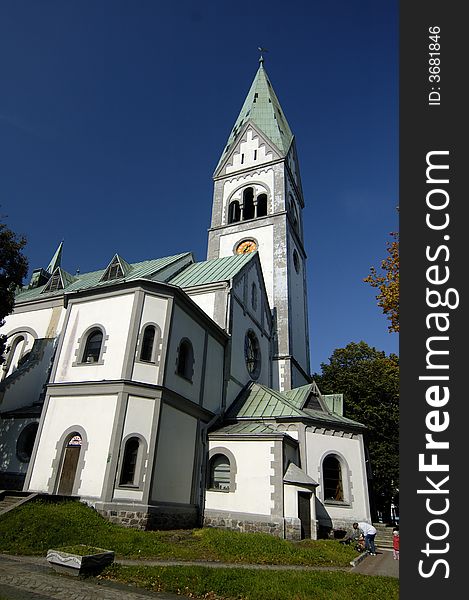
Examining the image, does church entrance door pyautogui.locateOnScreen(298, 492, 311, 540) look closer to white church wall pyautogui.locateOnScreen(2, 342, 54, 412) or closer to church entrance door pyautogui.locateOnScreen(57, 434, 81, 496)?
church entrance door pyautogui.locateOnScreen(57, 434, 81, 496)

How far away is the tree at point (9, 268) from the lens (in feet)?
56.8

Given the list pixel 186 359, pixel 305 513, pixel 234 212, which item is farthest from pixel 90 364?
pixel 234 212

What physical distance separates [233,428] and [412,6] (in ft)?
57.4

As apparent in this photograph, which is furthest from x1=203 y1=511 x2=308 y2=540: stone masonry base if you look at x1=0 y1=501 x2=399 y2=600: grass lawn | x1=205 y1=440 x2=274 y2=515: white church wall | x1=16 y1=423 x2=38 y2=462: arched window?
x1=16 y1=423 x2=38 y2=462: arched window

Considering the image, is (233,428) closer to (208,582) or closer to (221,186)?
(208,582)

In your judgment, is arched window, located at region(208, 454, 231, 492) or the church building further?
arched window, located at region(208, 454, 231, 492)

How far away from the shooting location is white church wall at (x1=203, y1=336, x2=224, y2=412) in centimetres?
2019

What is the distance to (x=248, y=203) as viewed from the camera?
1516 inches

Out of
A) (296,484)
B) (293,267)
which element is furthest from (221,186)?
(296,484)

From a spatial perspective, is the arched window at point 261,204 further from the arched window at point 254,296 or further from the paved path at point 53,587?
the paved path at point 53,587

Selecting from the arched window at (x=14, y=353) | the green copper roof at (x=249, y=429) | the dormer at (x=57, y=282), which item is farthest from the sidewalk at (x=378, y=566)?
the dormer at (x=57, y=282)

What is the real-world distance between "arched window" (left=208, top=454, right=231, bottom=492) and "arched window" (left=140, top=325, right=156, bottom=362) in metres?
5.95

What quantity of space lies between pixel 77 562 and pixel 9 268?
43.7ft

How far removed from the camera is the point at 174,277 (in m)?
25.8
